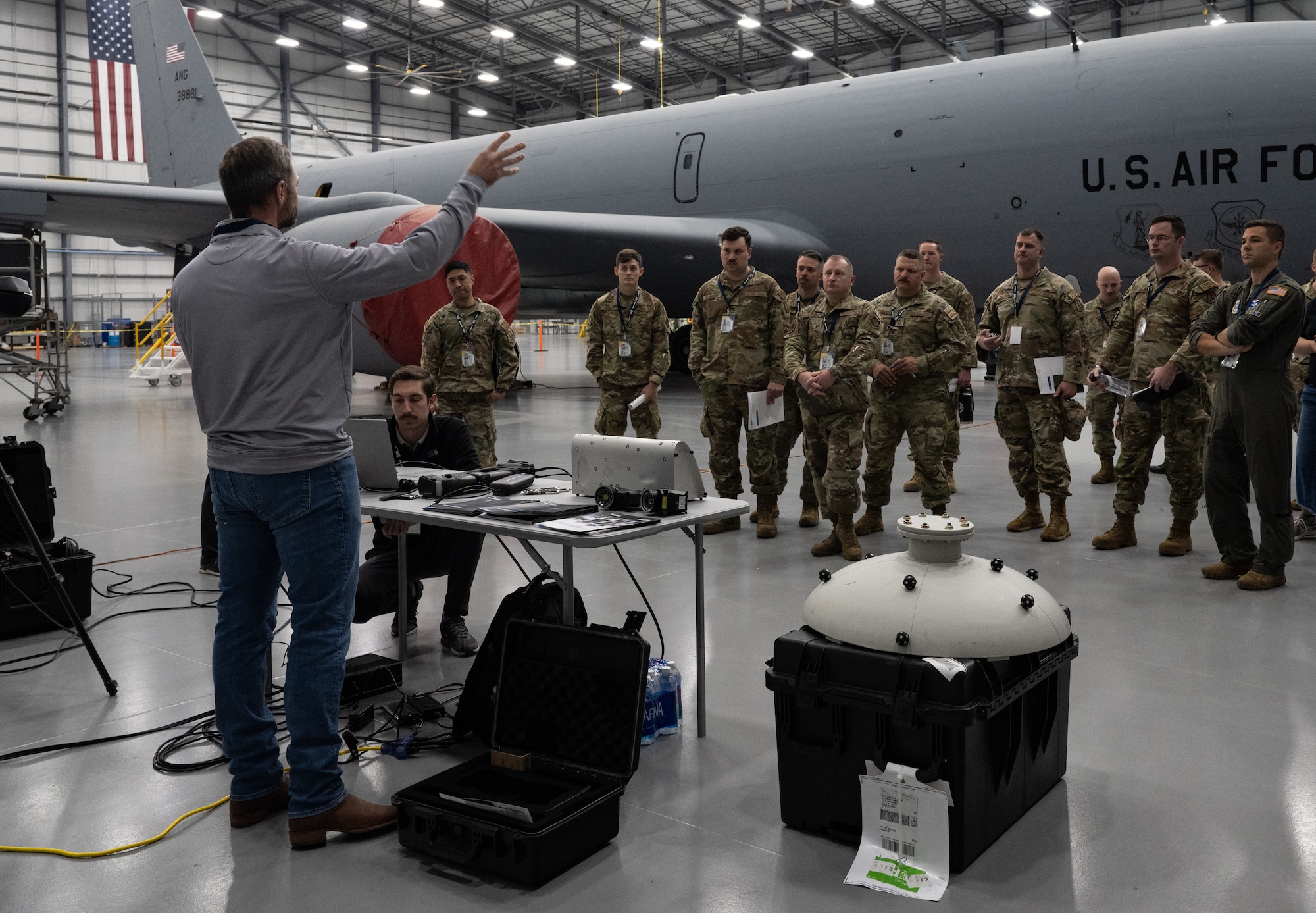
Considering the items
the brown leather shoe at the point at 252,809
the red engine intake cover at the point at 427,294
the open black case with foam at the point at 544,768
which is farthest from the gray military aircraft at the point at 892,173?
the brown leather shoe at the point at 252,809

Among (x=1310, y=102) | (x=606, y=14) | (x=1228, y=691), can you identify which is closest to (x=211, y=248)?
(x=1228, y=691)

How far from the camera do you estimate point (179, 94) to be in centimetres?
1415

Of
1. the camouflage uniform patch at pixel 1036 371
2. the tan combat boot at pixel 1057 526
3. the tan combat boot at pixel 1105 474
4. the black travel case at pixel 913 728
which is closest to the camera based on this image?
the black travel case at pixel 913 728

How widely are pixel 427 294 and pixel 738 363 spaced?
3274 mm

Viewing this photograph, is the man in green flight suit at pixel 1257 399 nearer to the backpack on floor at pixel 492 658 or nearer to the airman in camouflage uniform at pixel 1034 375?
the airman in camouflage uniform at pixel 1034 375

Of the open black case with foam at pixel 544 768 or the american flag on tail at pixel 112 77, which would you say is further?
the american flag on tail at pixel 112 77

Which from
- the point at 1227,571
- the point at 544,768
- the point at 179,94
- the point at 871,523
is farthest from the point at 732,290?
the point at 179,94

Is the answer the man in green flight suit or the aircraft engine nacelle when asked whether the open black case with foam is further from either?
the aircraft engine nacelle

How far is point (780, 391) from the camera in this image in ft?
16.9

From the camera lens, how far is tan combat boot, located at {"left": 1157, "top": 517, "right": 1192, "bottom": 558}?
15.5 feet

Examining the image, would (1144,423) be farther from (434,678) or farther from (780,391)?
(434,678)

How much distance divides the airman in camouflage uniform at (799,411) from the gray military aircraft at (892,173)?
4083 millimetres

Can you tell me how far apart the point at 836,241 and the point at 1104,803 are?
897 centimetres

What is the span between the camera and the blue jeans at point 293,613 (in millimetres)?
2160
